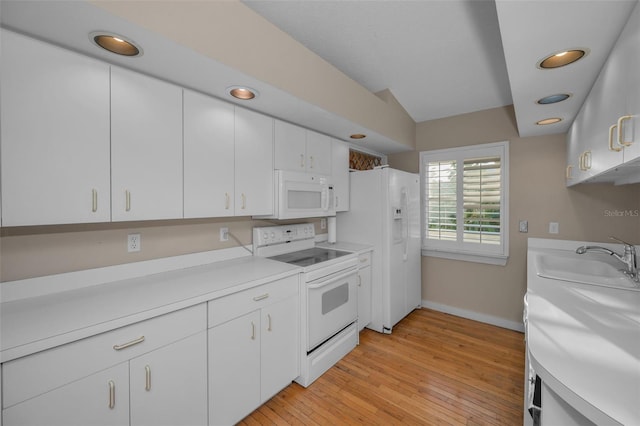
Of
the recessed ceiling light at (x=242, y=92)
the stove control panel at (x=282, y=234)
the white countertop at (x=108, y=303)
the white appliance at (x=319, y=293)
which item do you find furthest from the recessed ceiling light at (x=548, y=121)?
the white countertop at (x=108, y=303)

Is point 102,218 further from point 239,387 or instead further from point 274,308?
point 239,387

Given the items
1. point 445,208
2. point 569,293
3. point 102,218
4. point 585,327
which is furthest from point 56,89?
Result: point 445,208

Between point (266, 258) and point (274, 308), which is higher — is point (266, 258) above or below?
above

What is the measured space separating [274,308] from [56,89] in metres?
1.65

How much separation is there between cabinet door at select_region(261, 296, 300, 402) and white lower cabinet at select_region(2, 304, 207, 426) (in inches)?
17.0

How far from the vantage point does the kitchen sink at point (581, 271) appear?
64.6 inches

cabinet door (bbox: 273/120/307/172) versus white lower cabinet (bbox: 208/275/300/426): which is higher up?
cabinet door (bbox: 273/120/307/172)

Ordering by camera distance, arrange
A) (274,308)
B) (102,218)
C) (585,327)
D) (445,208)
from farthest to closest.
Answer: (445,208), (274,308), (102,218), (585,327)

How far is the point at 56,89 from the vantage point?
1222 mm

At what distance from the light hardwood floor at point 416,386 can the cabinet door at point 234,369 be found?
0.19 m

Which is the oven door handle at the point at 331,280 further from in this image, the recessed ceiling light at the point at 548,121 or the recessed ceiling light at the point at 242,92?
the recessed ceiling light at the point at 548,121

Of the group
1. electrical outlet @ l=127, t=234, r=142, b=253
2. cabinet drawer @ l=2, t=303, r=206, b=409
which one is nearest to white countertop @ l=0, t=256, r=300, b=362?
cabinet drawer @ l=2, t=303, r=206, b=409

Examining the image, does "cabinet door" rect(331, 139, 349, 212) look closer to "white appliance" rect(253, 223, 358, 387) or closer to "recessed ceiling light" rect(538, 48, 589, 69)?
"white appliance" rect(253, 223, 358, 387)

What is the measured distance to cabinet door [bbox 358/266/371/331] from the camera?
9.23ft
